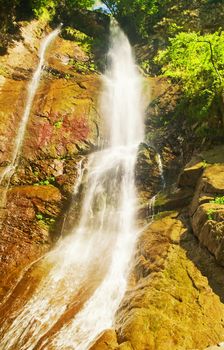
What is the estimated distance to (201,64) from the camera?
12.2 metres

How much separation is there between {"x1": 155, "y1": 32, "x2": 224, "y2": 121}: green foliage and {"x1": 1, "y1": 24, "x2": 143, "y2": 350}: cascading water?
3.57m

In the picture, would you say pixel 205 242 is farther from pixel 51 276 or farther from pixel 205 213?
pixel 51 276

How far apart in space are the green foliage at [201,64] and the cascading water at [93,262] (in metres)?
3.57

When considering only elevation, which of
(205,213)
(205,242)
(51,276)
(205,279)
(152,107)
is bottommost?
(51,276)

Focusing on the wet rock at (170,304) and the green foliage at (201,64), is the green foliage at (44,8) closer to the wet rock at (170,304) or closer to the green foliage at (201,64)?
the green foliage at (201,64)

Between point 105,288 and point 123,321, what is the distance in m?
1.88

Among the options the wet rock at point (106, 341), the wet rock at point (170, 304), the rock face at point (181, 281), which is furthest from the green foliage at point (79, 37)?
the wet rock at point (106, 341)

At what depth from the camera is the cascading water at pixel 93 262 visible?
25.2 ft

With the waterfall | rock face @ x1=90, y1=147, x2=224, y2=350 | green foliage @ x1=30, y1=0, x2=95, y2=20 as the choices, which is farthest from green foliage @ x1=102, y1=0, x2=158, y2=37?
rock face @ x1=90, y1=147, x2=224, y2=350

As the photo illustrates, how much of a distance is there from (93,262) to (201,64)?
25.4ft

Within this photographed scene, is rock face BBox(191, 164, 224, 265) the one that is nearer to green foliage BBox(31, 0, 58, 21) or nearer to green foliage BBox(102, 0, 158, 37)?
green foliage BBox(31, 0, 58, 21)

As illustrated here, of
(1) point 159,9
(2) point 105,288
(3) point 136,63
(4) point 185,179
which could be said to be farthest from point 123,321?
(1) point 159,9

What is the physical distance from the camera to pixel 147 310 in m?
6.90

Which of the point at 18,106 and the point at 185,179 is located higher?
the point at 18,106
